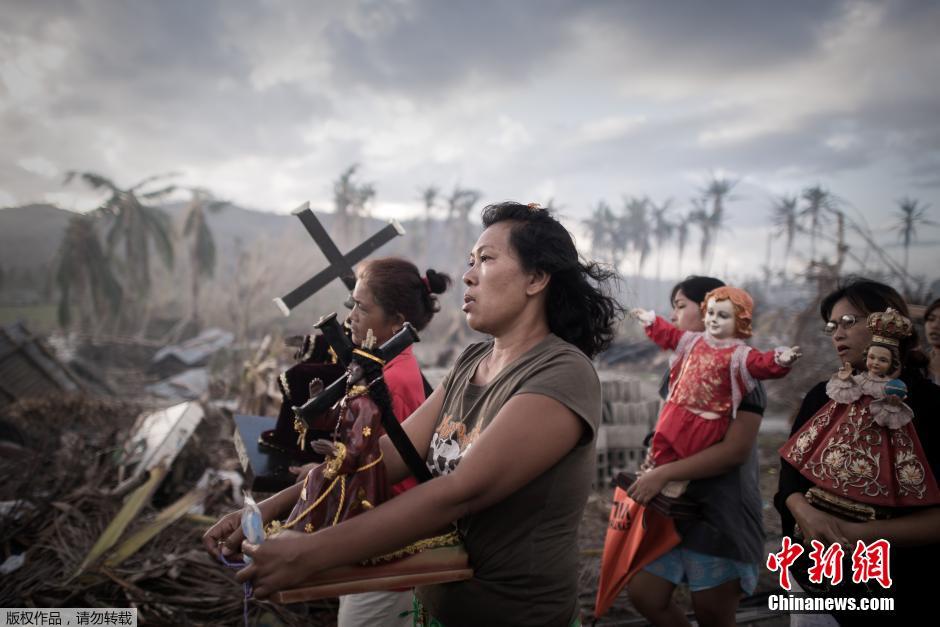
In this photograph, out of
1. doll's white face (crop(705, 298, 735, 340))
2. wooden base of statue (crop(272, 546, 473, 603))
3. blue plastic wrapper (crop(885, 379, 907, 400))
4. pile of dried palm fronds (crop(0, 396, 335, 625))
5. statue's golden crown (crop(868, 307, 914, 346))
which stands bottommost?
pile of dried palm fronds (crop(0, 396, 335, 625))

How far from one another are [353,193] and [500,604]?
135 feet

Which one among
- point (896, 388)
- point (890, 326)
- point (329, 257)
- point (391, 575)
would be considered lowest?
point (391, 575)

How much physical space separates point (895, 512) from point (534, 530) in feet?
5.14

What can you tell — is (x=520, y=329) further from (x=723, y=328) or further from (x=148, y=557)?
(x=148, y=557)

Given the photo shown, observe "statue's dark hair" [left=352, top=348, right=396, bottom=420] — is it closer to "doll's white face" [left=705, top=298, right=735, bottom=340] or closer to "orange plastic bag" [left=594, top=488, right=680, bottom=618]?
"orange plastic bag" [left=594, top=488, right=680, bottom=618]

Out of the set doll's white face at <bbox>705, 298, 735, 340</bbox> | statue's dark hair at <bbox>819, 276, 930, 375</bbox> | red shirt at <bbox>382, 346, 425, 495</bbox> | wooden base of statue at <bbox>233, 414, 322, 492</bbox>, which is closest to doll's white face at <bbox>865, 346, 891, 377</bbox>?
statue's dark hair at <bbox>819, 276, 930, 375</bbox>

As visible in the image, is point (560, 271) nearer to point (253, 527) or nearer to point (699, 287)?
point (253, 527)

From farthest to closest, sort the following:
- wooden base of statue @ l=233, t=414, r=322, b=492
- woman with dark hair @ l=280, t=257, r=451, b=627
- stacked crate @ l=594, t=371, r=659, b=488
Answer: stacked crate @ l=594, t=371, r=659, b=488 → wooden base of statue @ l=233, t=414, r=322, b=492 → woman with dark hair @ l=280, t=257, r=451, b=627

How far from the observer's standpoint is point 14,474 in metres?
5.80

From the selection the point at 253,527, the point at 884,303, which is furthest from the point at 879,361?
the point at 253,527

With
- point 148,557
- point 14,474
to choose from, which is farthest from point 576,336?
point 14,474

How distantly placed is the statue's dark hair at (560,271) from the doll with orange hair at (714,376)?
130cm

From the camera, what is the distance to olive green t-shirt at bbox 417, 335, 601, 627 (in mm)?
1686

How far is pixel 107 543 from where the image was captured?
4.54m
